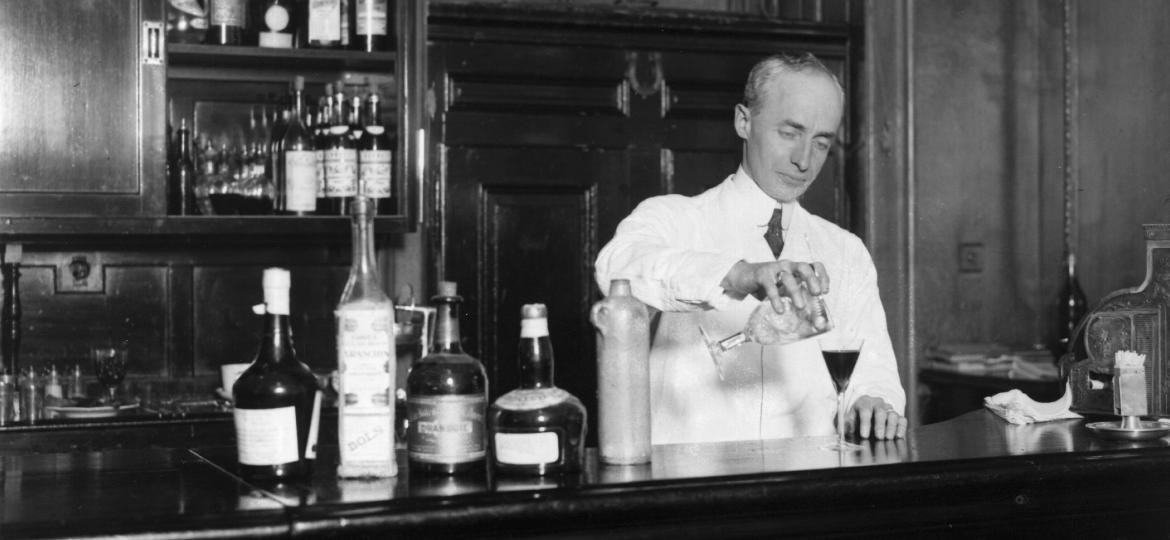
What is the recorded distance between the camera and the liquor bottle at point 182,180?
3.13 m

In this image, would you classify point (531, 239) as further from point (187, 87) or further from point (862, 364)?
point (862, 364)

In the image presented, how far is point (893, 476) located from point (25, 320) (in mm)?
2462

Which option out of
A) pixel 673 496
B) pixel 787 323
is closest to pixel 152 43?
pixel 787 323

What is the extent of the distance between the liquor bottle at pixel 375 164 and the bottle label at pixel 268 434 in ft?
5.56

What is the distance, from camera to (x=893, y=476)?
1.60 m

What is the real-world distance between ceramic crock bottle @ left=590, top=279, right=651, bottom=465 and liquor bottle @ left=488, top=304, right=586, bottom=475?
8cm

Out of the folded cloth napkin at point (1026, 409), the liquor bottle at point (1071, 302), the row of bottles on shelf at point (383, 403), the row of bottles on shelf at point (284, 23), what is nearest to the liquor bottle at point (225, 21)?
the row of bottles on shelf at point (284, 23)

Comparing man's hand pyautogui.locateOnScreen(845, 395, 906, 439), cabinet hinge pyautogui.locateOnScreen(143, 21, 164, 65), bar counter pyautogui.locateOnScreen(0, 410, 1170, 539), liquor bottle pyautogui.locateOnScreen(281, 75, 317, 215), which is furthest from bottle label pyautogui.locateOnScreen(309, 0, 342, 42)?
man's hand pyautogui.locateOnScreen(845, 395, 906, 439)

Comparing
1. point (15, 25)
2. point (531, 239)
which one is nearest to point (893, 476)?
point (531, 239)

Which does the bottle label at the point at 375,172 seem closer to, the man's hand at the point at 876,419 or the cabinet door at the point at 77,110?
the cabinet door at the point at 77,110

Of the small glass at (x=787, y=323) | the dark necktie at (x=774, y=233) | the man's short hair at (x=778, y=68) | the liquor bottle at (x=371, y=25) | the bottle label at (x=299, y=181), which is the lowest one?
the small glass at (x=787, y=323)

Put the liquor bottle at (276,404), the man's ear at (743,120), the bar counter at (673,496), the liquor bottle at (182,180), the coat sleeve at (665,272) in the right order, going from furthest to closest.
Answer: the liquor bottle at (182,180)
the man's ear at (743,120)
the coat sleeve at (665,272)
the liquor bottle at (276,404)
the bar counter at (673,496)

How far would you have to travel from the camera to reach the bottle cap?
4.95 ft

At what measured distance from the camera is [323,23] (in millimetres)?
3178
